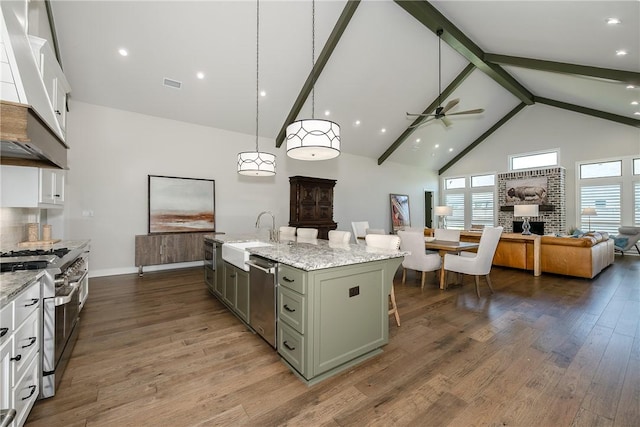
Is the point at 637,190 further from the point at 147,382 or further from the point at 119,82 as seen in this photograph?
the point at 119,82

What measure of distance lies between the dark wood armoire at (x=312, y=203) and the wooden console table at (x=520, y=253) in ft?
13.2

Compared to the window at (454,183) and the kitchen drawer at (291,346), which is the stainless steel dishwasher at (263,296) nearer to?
the kitchen drawer at (291,346)

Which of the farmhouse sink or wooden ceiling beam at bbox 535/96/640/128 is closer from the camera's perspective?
the farmhouse sink

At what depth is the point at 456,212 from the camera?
10.9 metres

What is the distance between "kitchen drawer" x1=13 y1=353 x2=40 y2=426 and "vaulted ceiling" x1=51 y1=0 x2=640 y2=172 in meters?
4.38

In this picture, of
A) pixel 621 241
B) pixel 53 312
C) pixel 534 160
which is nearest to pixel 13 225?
A: pixel 53 312

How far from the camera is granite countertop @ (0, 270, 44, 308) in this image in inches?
48.7

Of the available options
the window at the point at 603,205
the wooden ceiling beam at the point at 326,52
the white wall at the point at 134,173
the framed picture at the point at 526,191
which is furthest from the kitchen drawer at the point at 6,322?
the framed picture at the point at 526,191

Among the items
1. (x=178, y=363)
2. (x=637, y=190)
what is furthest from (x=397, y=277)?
(x=637, y=190)

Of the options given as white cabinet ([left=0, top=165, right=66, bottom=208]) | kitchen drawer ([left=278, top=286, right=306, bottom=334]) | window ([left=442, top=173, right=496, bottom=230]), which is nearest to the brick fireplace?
window ([left=442, top=173, right=496, bottom=230])

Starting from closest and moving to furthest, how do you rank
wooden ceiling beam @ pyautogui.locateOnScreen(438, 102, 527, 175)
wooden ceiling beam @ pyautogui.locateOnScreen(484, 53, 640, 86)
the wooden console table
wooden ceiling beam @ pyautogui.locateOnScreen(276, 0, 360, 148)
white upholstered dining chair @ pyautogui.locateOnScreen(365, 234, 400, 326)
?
white upholstered dining chair @ pyautogui.locateOnScreen(365, 234, 400, 326) → wooden ceiling beam @ pyautogui.locateOnScreen(276, 0, 360, 148) → wooden ceiling beam @ pyautogui.locateOnScreen(484, 53, 640, 86) → the wooden console table → wooden ceiling beam @ pyautogui.locateOnScreen(438, 102, 527, 175)

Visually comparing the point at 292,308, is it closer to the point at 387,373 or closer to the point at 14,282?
the point at 387,373

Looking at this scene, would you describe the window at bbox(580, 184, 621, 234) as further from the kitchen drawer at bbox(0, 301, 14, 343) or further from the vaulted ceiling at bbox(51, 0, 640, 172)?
the kitchen drawer at bbox(0, 301, 14, 343)

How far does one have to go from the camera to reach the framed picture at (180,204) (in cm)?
540
